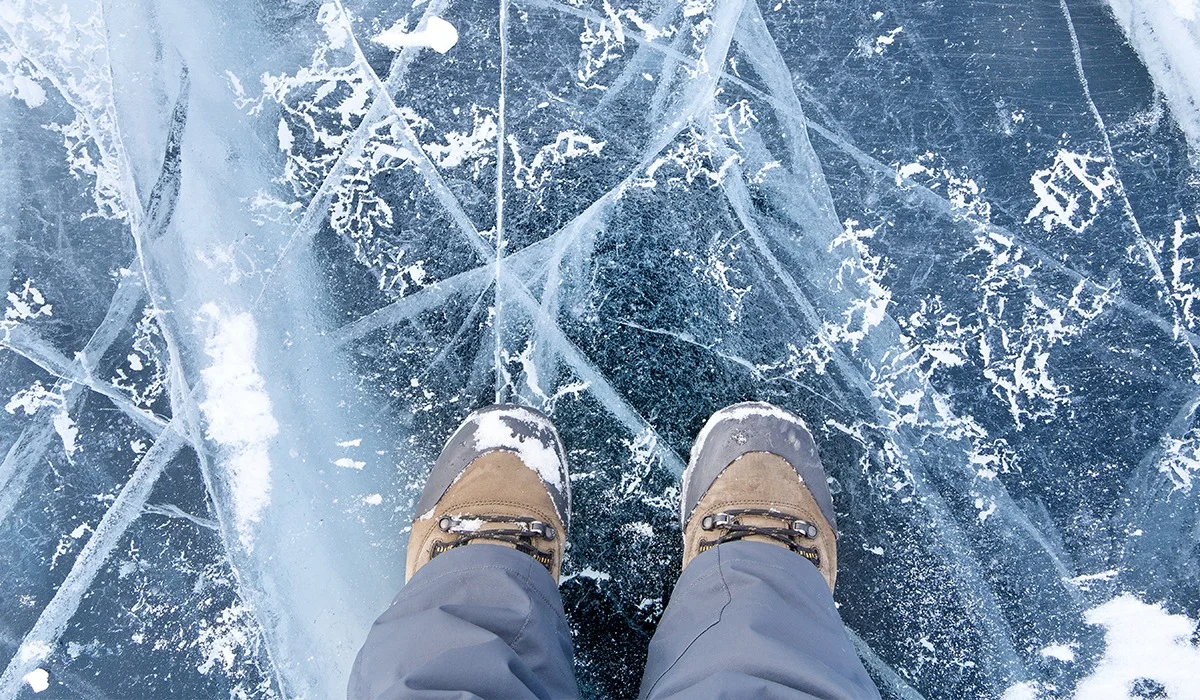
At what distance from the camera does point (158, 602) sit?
128cm

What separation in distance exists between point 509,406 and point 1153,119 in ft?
4.36

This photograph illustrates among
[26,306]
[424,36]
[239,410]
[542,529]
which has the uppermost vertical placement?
[424,36]

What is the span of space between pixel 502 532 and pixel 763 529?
455 mm

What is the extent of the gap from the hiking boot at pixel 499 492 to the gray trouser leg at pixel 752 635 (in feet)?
0.80

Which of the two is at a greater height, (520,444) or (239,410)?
(239,410)

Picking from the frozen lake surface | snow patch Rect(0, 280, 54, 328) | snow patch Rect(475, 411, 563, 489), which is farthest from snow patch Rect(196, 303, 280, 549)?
snow patch Rect(475, 411, 563, 489)

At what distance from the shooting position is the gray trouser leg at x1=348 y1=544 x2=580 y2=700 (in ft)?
3.21

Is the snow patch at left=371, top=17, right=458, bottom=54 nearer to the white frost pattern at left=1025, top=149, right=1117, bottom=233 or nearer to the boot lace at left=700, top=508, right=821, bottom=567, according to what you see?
the boot lace at left=700, top=508, right=821, bottom=567

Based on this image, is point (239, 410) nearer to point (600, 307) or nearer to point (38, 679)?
point (38, 679)

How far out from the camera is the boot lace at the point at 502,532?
121 cm

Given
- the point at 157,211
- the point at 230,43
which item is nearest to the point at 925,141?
the point at 230,43

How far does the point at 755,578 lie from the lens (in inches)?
44.4

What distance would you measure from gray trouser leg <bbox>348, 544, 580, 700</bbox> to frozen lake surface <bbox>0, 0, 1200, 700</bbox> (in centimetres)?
19

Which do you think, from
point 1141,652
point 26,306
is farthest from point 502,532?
point 1141,652
